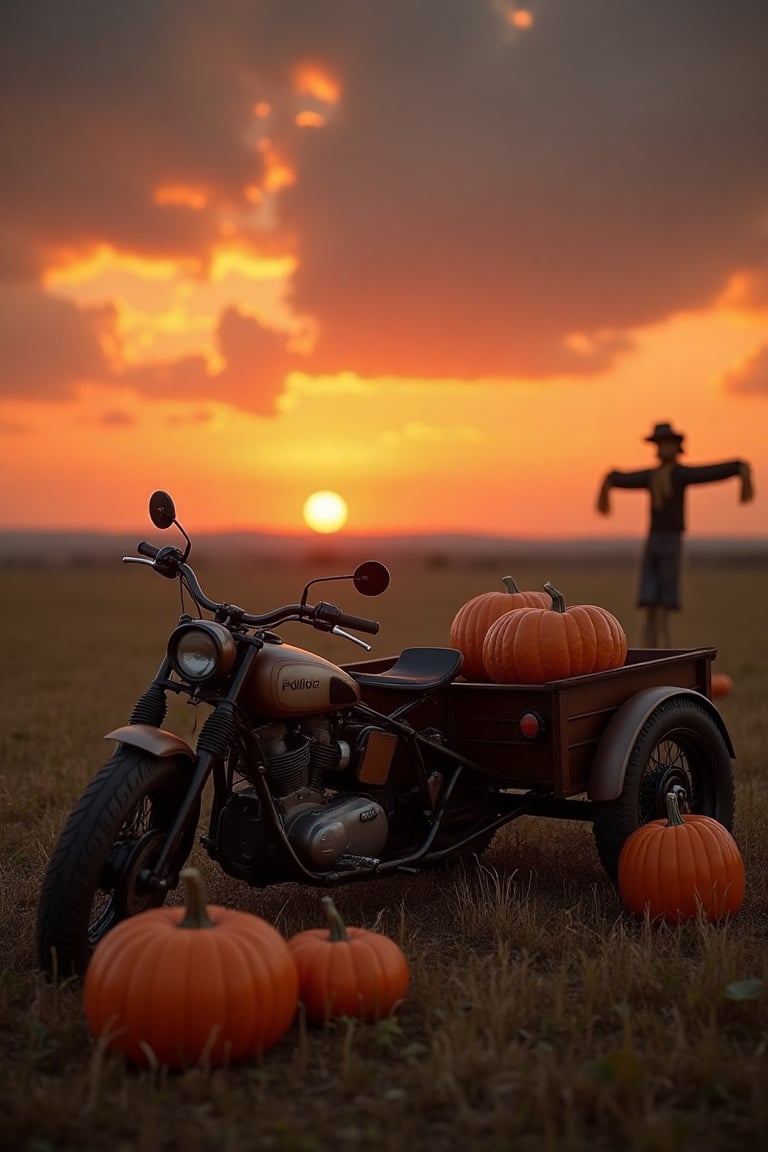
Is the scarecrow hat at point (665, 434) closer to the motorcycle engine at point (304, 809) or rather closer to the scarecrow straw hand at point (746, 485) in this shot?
the scarecrow straw hand at point (746, 485)

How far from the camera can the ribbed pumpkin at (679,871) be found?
16.1ft

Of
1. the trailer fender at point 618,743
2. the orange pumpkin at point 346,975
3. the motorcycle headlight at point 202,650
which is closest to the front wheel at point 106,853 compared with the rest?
the motorcycle headlight at point 202,650

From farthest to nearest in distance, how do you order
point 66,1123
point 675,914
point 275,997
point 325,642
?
point 325,642, point 675,914, point 275,997, point 66,1123

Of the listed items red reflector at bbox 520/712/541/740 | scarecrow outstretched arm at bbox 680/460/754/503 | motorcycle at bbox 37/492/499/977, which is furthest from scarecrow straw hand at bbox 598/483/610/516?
red reflector at bbox 520/712/541/740

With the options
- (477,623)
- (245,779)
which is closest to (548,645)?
(477,623)

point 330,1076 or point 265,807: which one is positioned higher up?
point 265,807

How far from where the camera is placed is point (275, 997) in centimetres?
360

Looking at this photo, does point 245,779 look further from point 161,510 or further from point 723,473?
point 723,473

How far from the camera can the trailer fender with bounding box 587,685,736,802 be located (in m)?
5.15

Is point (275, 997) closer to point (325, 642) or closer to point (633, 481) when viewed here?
point (633, 481)

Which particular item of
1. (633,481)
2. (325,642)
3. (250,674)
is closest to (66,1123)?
(250,674)

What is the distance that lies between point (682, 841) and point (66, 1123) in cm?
294

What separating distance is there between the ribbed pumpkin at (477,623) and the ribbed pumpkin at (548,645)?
0.23m

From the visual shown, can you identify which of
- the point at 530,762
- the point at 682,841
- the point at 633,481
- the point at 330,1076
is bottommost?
the point at 330,1076
